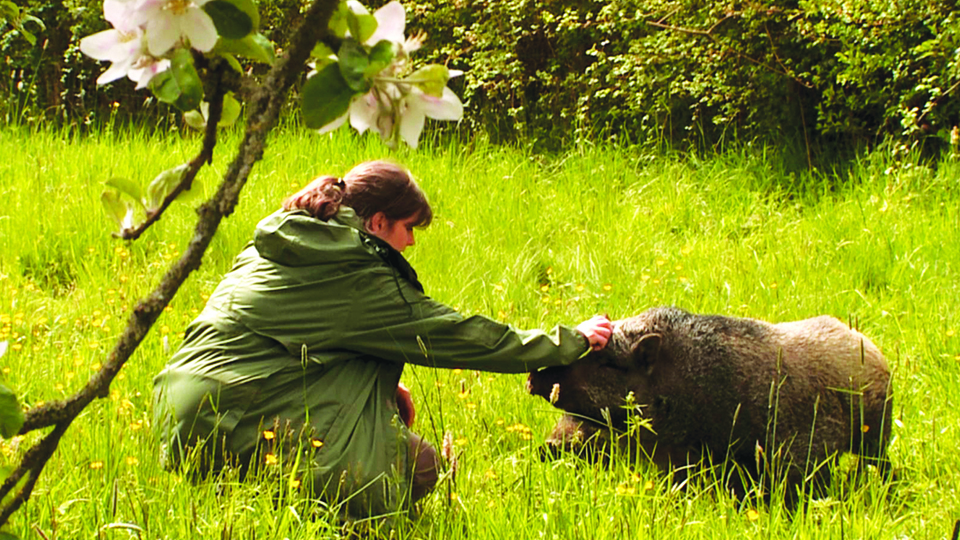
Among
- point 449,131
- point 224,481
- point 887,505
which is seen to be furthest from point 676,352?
point 449,131

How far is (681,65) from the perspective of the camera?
336 inches

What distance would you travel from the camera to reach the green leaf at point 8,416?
1279 millimetres

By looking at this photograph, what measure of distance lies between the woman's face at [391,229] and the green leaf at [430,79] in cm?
280

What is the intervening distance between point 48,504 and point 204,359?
765mm

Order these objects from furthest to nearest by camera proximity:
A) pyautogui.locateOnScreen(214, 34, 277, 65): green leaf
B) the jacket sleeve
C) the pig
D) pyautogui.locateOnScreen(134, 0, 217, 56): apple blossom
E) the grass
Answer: the pig < the jacket sleeve < the grass < pyautogui.locateOnScreen(214, 34, 277, 65): green leaf < pyautogui.locateOnScreen(134, 0, 217, 56): apple blossom

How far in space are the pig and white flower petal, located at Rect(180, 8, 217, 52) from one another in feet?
10.5

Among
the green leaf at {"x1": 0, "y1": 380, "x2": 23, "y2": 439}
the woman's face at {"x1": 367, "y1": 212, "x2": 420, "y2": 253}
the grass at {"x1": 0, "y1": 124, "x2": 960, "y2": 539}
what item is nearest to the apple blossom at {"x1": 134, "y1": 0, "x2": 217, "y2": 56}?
the green leaf at {"x1": 0, "y1": 380, "x2": 23, "y2": 439}

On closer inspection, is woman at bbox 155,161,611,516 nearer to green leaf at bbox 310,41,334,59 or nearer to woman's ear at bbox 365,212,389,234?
woman's ear at bbox 365,212,389,234

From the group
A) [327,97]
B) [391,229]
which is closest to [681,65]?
[391,229]

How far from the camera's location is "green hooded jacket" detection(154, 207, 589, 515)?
367 centimetres

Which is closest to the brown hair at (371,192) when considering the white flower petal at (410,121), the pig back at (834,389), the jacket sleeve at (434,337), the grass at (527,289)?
the jacket sleeve at (434,337)

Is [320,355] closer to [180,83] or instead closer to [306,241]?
[306,241]

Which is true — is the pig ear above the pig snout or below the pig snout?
above

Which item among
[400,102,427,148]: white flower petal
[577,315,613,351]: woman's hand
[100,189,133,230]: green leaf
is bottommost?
[577,315,613,351]: woman's hand
